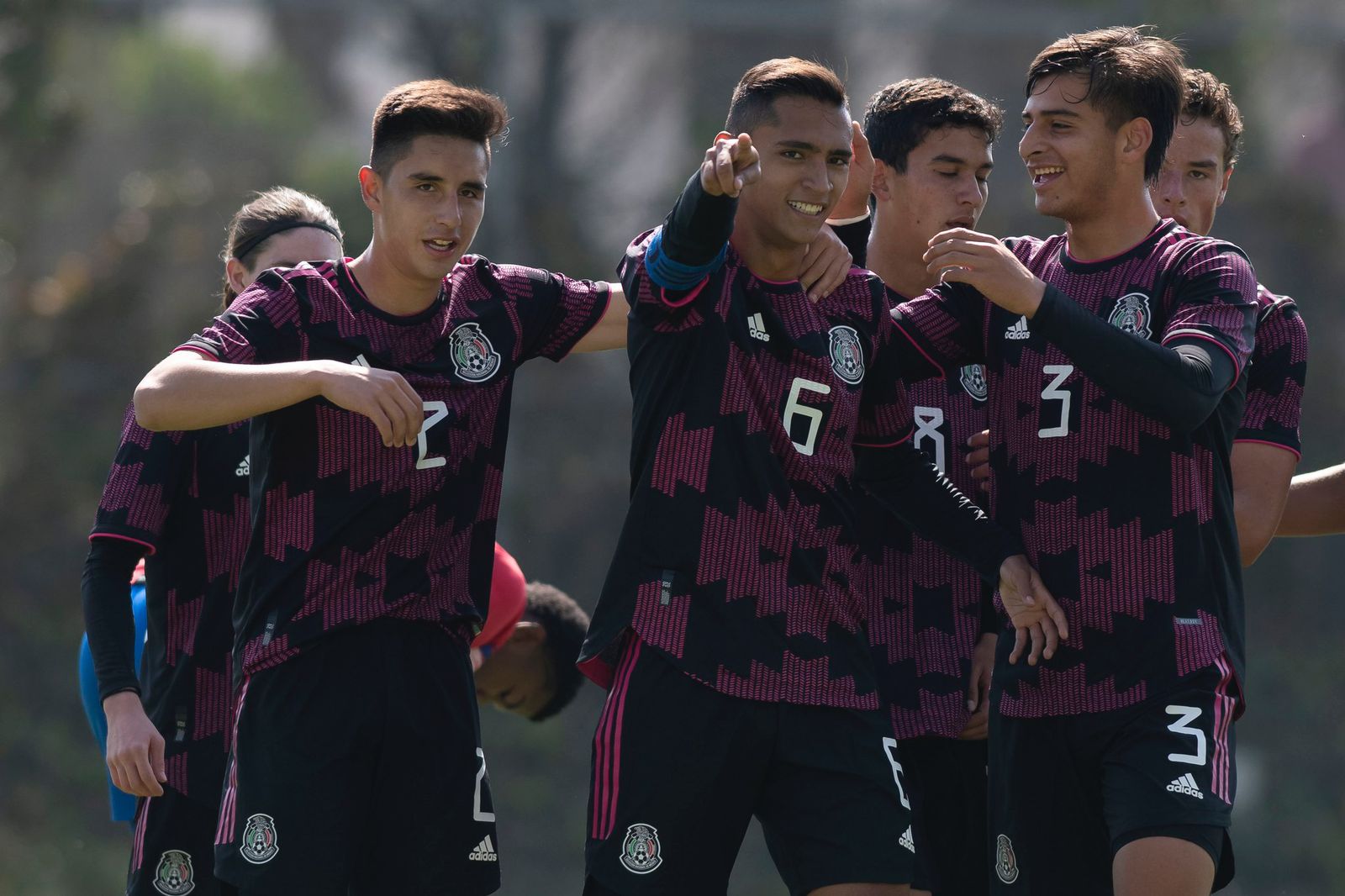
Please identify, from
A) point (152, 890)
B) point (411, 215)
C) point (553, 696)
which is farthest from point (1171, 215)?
point (152, 890)

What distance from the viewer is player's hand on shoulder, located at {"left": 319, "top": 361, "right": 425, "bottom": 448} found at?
3.27m

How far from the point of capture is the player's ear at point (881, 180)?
14.9 feet

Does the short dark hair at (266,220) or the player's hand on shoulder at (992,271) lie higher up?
the short dark hair at (266,220)

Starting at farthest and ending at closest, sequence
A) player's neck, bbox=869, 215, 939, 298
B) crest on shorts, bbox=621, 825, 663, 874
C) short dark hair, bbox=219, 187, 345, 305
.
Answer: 1. short dark hair, bbox=219, 187, 345, 305
2. player's neck, bbox=869, 215, 939, 298
3. crest on shorts, bbox=621, 825, 663, 874

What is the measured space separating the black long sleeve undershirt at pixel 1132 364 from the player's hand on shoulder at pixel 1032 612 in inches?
18.2

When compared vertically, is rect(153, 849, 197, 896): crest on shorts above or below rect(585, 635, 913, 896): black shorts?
below

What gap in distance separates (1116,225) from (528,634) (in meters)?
2.48

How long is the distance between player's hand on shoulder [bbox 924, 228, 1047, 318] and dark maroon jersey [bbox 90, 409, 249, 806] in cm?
182

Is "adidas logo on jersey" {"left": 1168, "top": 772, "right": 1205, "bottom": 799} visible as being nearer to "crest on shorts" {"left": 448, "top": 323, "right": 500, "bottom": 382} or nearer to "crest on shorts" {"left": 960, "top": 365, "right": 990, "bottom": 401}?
"crest on shorts" {"left": 960, "top": 365, "right": 990, "bottom": 401}

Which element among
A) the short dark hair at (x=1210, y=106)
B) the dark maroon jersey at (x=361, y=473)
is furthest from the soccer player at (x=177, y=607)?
the short dark hair at (x=1210, y=106)

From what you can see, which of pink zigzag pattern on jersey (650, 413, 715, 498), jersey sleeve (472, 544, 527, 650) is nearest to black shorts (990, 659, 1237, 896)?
pink zigzag pattern on jersey (650, 413, 715, 498)

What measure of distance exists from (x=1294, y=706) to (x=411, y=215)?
40.6ft

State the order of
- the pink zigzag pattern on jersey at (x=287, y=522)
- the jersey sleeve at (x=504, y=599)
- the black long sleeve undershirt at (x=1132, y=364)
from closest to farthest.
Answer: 1. the black long sleeve undershirt at (x=1132, y=364)
2. the pink zigzag pattern on jersey at (x=287, y=522)
3. the jersey sleeve at (x=504, y=599)

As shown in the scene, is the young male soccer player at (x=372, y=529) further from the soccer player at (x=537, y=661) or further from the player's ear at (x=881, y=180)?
the soccer player at (x=537, y=661)
